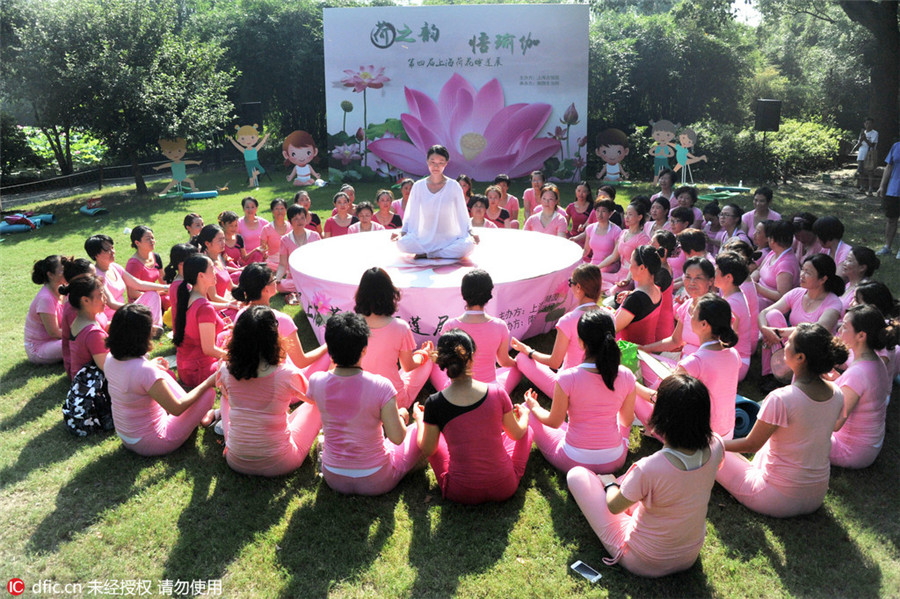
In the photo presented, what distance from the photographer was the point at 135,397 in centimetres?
421

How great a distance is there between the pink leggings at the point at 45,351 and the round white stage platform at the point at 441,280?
2.29 meters

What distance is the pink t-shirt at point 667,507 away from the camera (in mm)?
2963

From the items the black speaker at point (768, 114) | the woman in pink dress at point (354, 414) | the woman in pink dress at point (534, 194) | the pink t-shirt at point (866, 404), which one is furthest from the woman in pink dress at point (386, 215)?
the black speaker at point (768, 114)

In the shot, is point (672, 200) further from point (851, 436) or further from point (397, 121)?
point (397, 121)

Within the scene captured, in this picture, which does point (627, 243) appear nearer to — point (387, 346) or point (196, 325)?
point (387, 346)

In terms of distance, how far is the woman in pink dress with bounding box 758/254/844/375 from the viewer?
197 inches

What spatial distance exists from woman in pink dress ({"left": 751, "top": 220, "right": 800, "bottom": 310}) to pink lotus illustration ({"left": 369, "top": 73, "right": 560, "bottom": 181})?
36.0 feet

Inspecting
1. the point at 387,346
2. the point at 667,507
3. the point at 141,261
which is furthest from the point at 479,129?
the point at 667,507

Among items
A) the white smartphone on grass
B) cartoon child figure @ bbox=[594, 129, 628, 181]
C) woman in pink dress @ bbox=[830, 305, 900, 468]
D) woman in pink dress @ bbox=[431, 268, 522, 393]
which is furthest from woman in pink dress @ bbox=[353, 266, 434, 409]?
cartoon child figure @ bbox=[594, 129, 628, 181]

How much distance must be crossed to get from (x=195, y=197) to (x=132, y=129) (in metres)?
2.01

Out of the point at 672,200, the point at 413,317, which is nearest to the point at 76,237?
the point at 413,317

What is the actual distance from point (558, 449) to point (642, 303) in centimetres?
162

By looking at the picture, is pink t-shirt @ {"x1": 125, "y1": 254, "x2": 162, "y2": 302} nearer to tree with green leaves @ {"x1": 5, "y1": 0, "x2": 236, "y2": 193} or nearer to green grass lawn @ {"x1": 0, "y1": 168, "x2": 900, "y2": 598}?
green grass lawn @ {"x1": 0, "y1": 168, "x2": 900, "y2": 598}

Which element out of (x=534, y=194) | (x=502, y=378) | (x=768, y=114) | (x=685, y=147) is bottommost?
(x=502, y=378)
